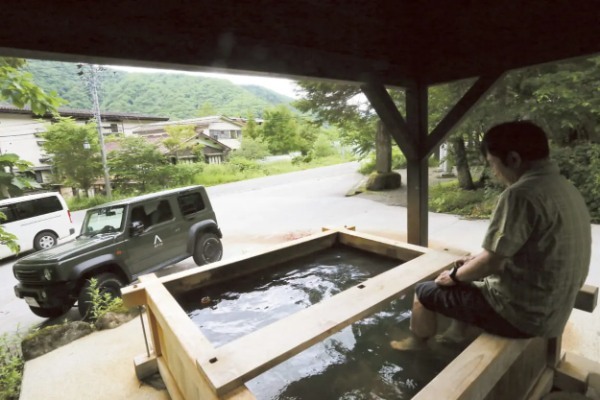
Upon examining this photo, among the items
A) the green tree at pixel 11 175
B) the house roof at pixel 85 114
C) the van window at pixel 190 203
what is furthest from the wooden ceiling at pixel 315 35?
the house roof at pixel 85 114

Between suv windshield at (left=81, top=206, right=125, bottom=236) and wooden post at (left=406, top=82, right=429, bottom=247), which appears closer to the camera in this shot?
wooden post at (left=406, top=82, right=429, bottom=247)

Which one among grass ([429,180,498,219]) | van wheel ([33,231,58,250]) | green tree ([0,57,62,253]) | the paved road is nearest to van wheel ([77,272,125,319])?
the paved road

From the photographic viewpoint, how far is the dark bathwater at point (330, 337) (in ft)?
7.36

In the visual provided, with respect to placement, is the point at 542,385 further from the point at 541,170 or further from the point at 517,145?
the point at 517,145

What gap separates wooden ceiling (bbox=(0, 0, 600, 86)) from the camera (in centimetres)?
163

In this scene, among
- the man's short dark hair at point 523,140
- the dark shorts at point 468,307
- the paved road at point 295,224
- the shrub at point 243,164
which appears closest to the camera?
the man's short dark hair at point 523,140

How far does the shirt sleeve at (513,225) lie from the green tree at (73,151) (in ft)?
63.5

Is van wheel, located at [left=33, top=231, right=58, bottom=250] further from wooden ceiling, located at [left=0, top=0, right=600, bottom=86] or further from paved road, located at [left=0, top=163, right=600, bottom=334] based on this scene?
wooden ceiling, located at [left=0, top=0, right=600, bottom=86]

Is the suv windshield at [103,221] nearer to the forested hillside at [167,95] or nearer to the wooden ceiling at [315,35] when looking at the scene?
the wooden ceiling at [315,35]

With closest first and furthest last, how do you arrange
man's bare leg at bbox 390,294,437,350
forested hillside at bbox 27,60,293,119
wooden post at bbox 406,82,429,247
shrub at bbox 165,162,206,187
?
man's bare leg at bbox 390,294,437,350
wooden post at bbox 406,82,429,247
shrub at bbox 165,162,206,187
forested hillside at bbox 27,60,293,119

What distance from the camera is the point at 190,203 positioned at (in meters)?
6.13

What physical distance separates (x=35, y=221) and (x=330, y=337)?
960 centimetres

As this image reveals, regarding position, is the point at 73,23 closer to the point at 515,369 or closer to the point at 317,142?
the point at 515,369

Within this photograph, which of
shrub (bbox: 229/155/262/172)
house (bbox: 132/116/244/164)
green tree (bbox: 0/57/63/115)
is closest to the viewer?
green tree (bbox: 0/57/63/115)
